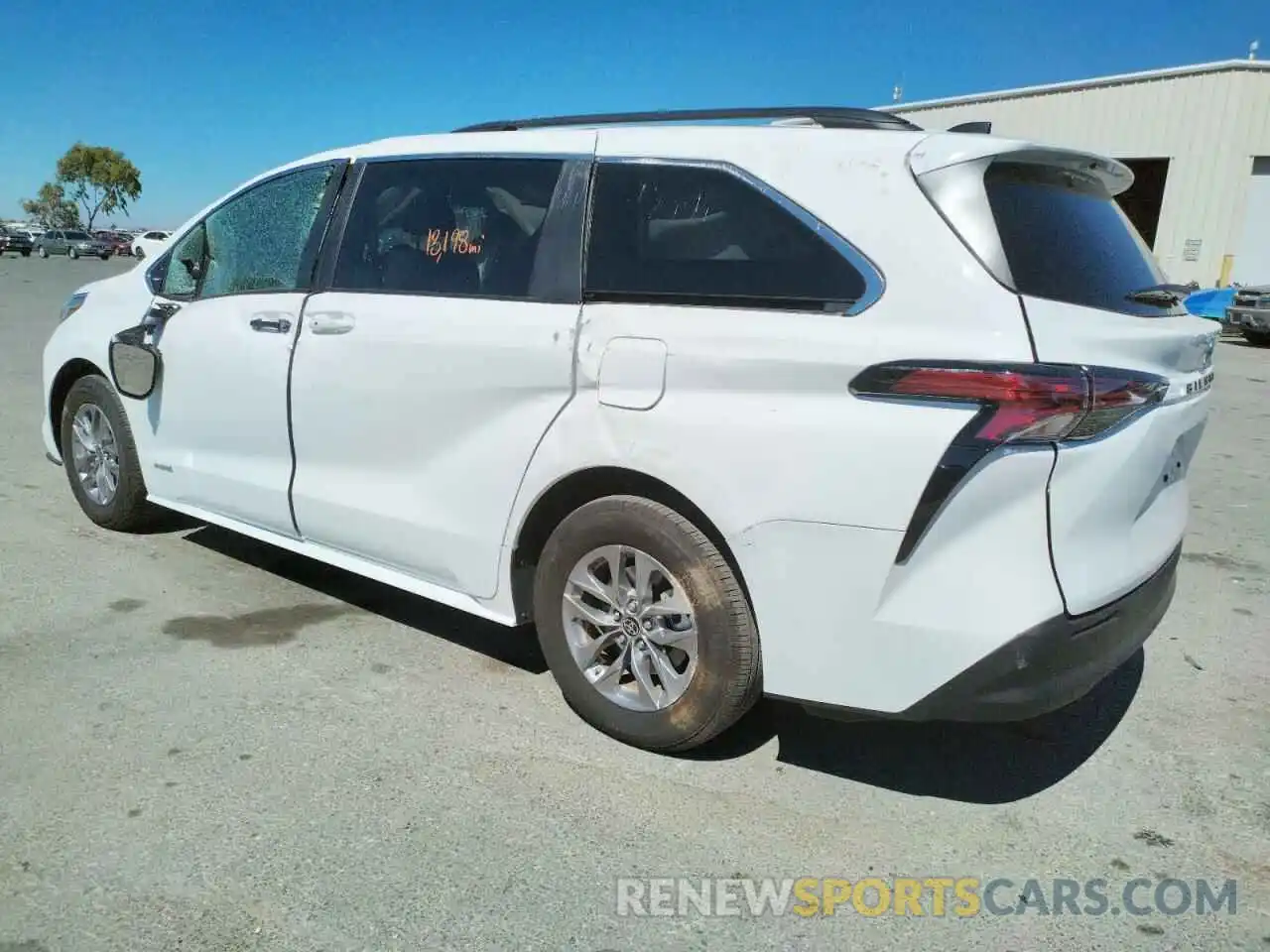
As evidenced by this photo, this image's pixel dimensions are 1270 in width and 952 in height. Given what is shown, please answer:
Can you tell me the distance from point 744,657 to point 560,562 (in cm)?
68

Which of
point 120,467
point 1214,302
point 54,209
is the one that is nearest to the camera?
point 120,467

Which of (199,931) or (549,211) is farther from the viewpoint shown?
(549,211)

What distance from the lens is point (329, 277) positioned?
3773 mm

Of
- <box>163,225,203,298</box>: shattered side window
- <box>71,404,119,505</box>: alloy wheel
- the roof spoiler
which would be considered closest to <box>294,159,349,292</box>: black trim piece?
<box>163,225,203,298</box>: shattered side window

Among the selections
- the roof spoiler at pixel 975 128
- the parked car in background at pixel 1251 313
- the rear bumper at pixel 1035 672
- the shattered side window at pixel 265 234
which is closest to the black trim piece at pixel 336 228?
the shattered side window at pixel 265 234

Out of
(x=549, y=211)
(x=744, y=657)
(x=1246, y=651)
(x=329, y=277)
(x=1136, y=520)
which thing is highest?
(x=549, y=211)

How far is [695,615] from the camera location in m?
2.82

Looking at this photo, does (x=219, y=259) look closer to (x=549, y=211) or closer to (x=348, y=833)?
(x=549, y=211)

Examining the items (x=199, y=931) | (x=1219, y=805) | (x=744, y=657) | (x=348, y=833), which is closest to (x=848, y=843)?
(x=744, y=657)

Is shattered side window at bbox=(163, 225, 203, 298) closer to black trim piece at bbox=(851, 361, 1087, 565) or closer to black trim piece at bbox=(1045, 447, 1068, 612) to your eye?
black trim piece at bbox=(851, 361, 1087, 565)

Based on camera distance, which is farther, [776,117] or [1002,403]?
[776,117]

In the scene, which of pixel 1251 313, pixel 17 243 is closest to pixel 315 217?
pixel 1251 313

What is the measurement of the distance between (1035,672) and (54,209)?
13119cm

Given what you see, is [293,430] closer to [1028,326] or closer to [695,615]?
[695,615]
